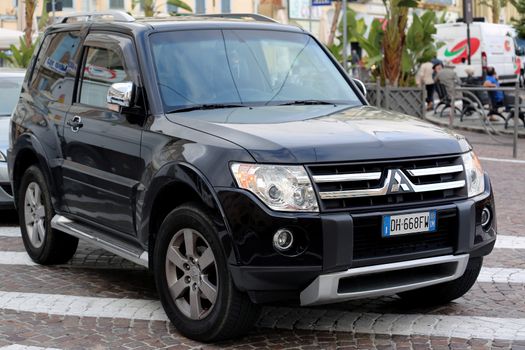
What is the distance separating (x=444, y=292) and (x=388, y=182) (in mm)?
1256

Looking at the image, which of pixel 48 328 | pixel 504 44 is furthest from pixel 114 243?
pixel 504 44

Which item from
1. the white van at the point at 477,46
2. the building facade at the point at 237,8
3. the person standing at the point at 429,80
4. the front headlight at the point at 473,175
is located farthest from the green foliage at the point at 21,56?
the building facade at the point at 237,8

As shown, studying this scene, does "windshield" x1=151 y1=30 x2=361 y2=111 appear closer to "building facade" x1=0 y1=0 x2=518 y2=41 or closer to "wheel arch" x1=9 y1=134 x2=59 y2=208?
"wheel arch" x1=9 y1=134 x2=59 y2=208

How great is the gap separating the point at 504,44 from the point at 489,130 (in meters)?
19.3

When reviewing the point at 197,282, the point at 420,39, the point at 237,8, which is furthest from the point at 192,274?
the point at 237,8

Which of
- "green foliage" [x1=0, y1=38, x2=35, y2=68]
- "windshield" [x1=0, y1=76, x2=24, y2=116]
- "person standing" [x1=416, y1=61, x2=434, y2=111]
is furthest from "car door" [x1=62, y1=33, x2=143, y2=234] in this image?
"person standing" [x1=416, y1=61, x2=434, y2=111]

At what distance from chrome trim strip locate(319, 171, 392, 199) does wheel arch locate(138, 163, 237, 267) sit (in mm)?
520

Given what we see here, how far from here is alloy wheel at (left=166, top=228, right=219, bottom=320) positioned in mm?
5449

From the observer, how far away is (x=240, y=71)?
6531 mm

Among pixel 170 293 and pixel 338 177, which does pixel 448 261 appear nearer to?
pixel 338 177

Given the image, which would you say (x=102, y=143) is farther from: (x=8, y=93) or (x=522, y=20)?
(x=522, y=20)

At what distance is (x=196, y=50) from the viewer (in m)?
6.55

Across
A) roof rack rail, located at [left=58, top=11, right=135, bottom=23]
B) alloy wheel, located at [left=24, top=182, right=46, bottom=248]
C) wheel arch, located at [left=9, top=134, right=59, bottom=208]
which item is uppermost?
roof rack rail, located at [left=58, top=11, right=135, bottom=23]

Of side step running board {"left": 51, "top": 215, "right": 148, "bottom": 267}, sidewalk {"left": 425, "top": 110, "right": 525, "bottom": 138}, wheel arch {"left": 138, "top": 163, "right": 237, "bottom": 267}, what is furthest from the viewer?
sidewalk {"left": 425, "top": 110, "right": 525, "bottom": 138}
